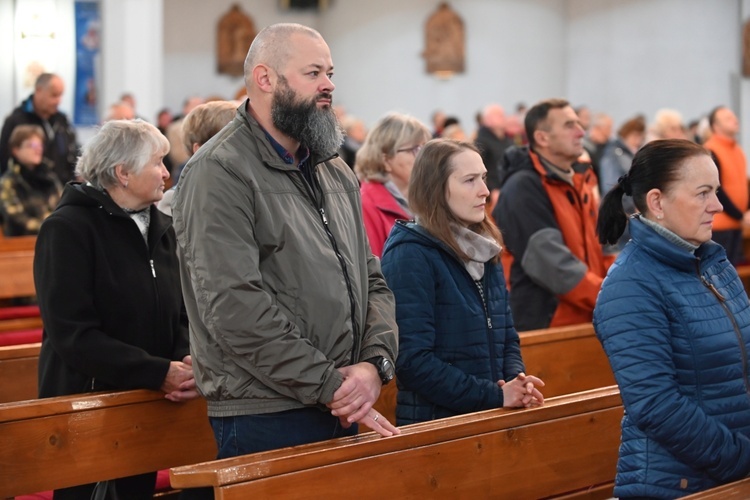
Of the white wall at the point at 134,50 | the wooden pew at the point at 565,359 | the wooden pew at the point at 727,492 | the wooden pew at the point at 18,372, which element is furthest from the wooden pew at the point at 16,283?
the white wall at the point at 134,50

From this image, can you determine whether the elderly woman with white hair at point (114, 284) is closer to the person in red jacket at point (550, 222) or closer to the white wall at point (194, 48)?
the person in red jacket at point (550, 222)

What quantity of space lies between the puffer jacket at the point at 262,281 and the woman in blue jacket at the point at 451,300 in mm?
376

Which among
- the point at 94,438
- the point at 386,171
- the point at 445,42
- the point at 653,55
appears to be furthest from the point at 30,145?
the point at 653,55

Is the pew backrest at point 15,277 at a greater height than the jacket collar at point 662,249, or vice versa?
the jacket collar at point 662,249

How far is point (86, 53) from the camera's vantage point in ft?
45.1

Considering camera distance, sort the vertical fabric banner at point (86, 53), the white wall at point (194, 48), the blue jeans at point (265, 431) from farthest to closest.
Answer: the white wall at point (194, 48) < the vertical fabric banner at point (86, 53) < the blue jeans at point (265, 431)

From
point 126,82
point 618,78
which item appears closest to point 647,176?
point 126,82

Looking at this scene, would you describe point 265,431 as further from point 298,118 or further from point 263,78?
point 263,78

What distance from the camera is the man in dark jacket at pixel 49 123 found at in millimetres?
9117

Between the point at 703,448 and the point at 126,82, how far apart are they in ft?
36.7

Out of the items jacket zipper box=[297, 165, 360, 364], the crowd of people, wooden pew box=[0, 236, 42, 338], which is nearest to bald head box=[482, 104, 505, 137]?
wooden pew box=[0, 236, 42, 338]

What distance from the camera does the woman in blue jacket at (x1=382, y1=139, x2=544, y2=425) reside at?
314 centimetres

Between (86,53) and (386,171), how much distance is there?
34.2 ft

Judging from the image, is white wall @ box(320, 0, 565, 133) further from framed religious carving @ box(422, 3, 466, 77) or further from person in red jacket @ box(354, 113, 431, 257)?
person in red jacket @ box(354, 113, 431, 257)
